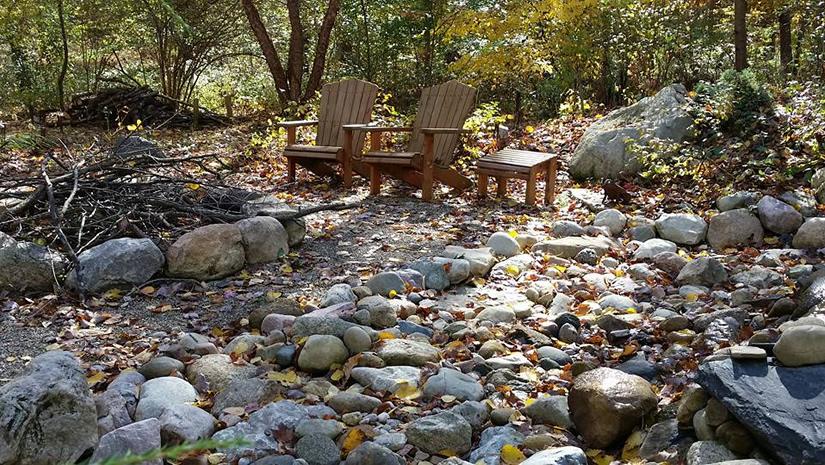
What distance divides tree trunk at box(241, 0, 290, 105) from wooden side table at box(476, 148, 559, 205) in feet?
14.0

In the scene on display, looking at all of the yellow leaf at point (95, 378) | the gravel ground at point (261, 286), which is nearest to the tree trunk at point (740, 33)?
the gravel ground at point (261, 286)

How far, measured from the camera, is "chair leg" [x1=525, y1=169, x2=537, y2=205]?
591cm

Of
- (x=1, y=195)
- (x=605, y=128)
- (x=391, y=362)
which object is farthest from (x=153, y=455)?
(x=605, y=128)

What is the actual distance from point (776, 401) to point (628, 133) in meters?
4.73

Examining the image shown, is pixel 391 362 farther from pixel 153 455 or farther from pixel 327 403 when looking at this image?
pixel 153 455

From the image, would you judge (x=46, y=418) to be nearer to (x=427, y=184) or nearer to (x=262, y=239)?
(x=262, y=239)

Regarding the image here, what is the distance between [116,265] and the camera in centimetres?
396

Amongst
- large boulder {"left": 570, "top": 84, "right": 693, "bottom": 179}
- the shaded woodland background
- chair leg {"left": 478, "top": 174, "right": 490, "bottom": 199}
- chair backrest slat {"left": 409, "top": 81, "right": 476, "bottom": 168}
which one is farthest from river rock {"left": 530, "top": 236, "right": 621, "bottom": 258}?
the shaded woodland background

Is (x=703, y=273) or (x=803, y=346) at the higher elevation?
(x=803, y=346)

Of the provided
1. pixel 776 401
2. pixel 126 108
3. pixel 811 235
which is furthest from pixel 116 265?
pixel 126 108

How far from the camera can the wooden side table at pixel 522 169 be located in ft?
19.5

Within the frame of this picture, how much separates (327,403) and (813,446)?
5.45 ft

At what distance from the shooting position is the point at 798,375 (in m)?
2.40

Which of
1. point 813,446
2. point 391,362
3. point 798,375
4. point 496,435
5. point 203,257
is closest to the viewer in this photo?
point 813,446
